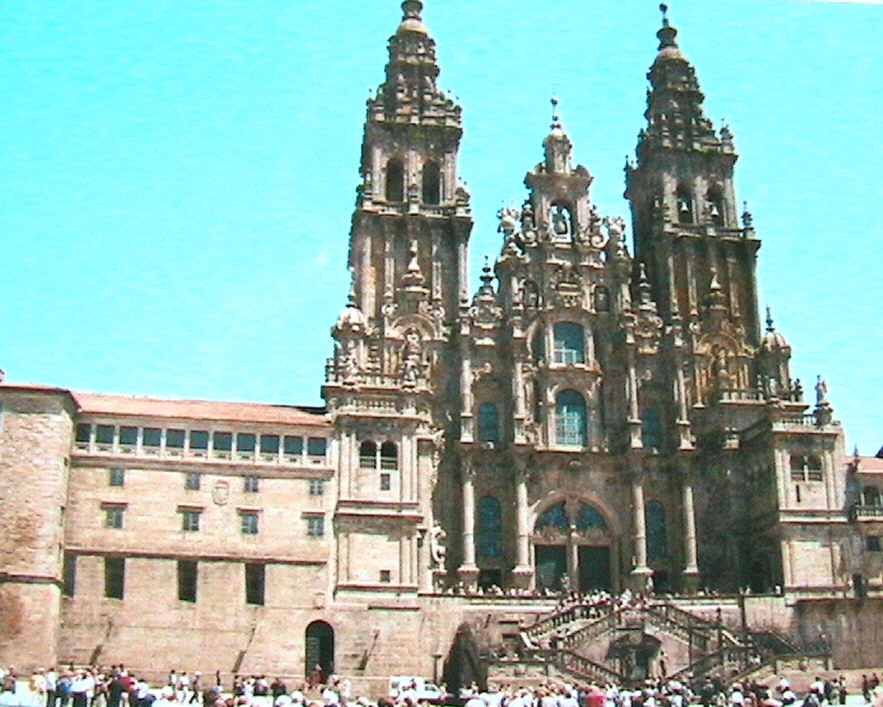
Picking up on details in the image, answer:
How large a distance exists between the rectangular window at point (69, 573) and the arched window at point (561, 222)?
109 feet

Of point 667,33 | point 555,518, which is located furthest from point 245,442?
point 667,33

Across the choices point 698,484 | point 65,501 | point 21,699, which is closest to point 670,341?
point 698,484

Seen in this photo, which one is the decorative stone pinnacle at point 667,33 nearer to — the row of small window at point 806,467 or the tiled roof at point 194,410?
the row of small window at point 806,467

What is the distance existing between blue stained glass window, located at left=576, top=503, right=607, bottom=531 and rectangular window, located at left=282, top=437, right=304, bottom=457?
670 inches

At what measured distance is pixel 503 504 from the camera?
67.6 meters

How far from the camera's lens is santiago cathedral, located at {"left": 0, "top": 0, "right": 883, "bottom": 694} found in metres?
56.2

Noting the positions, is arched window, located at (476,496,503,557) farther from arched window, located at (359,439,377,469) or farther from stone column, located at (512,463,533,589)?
arched window, located at (359,439,377,469)

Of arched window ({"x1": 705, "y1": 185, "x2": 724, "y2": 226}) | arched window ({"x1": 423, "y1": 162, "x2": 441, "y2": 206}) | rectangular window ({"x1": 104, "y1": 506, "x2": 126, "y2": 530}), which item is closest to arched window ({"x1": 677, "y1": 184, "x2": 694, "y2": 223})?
arched window ({"x1": 705, "y1": 185, "x2": 724, "y2": 226})

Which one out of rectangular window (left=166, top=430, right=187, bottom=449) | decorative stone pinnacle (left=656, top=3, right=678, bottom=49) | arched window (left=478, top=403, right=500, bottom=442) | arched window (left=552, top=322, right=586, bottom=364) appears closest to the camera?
rectangular window (left=166, top=430, right=187, bottom=449)

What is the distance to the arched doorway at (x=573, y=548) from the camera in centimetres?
6706

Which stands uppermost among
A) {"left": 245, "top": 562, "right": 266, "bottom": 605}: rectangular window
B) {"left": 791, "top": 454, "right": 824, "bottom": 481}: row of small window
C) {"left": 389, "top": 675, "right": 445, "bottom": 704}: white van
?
{"left": 791, "top": 454, "right": 824, "bottom": 481}: row of small window

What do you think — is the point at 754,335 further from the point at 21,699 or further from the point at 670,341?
the point at 21,699

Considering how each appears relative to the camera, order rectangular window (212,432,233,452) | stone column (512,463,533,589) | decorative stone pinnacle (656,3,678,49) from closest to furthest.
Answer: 1. rectangular window (212,432,233,452)
2. stone column (512,463,533,589)
3. decorative stone pinnacle (656,3,678,49)

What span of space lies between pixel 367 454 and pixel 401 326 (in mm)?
9880
